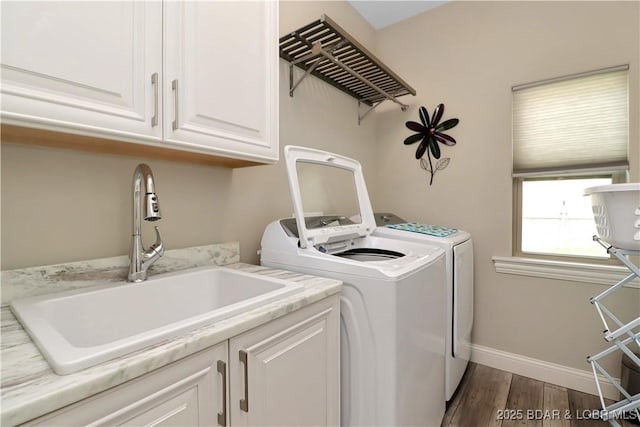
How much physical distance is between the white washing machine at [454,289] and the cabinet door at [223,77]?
3.32 feet

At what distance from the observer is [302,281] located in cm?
116

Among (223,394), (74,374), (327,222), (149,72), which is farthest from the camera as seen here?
(327,222)

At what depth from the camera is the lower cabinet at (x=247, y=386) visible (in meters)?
0.57

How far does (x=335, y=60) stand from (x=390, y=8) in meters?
1.20

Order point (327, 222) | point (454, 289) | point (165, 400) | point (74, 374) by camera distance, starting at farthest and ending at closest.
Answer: point (454, 289), point (327, 222), point (165, 400), point (74, 374)

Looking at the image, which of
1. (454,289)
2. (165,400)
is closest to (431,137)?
(454,289)

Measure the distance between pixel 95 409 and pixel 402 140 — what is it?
2.65 metres

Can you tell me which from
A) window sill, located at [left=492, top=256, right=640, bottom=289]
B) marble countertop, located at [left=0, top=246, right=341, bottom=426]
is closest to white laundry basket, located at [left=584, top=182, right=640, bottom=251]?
window sill, located at [left=492, top=256, right=640, bottom=289]

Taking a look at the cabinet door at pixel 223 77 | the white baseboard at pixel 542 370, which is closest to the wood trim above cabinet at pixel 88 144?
the cabinet door at pixel 223 77

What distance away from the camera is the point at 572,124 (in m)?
1.99

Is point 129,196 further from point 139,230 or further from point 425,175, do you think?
point 425,175

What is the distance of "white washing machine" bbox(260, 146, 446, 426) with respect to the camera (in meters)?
1.15

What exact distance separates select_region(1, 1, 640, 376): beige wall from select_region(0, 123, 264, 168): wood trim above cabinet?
0.05 meters

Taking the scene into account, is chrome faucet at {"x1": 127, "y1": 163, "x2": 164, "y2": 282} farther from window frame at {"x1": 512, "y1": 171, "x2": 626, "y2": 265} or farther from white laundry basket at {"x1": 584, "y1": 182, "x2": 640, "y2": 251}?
window frame at {"x1": 512, "y1": 171, "x2": 626, "y2": 265}
